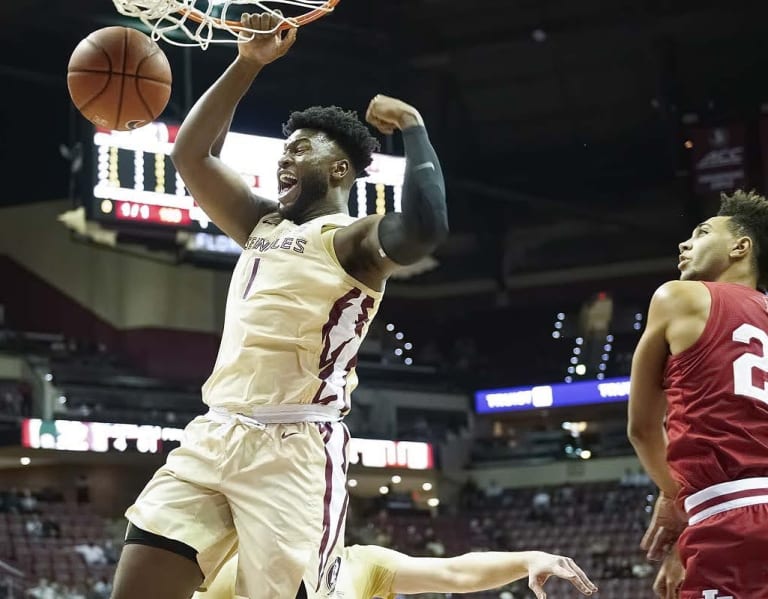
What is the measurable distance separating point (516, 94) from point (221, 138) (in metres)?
19.5

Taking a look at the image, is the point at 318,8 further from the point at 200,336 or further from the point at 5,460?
the point at 200,336

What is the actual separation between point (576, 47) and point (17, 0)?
9.24 meters

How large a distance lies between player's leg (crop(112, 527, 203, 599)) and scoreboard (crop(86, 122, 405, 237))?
31.7 feet

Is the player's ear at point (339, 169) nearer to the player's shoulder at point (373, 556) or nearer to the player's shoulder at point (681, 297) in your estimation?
the player's shoulder at point (681, 297)

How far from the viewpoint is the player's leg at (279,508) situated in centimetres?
356

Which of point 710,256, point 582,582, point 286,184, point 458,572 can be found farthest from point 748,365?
point 458,572

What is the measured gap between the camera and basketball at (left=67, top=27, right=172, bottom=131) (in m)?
4.66

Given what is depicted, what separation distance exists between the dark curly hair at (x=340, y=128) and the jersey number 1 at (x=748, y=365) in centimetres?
138

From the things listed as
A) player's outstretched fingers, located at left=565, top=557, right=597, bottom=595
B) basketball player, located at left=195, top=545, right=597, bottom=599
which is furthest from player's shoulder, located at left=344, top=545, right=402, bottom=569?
player's outstretched fingers, located at left=565, top=557, right=597, bottom=595

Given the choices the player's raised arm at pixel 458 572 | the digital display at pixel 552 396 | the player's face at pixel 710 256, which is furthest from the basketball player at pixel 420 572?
the digital display at pixel 552 396

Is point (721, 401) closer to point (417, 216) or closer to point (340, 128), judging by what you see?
point (417, 216)

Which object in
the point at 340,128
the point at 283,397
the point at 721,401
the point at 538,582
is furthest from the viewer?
the point at 538,582

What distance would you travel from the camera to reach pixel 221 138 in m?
4.18

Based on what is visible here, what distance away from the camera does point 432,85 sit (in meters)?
22.9
